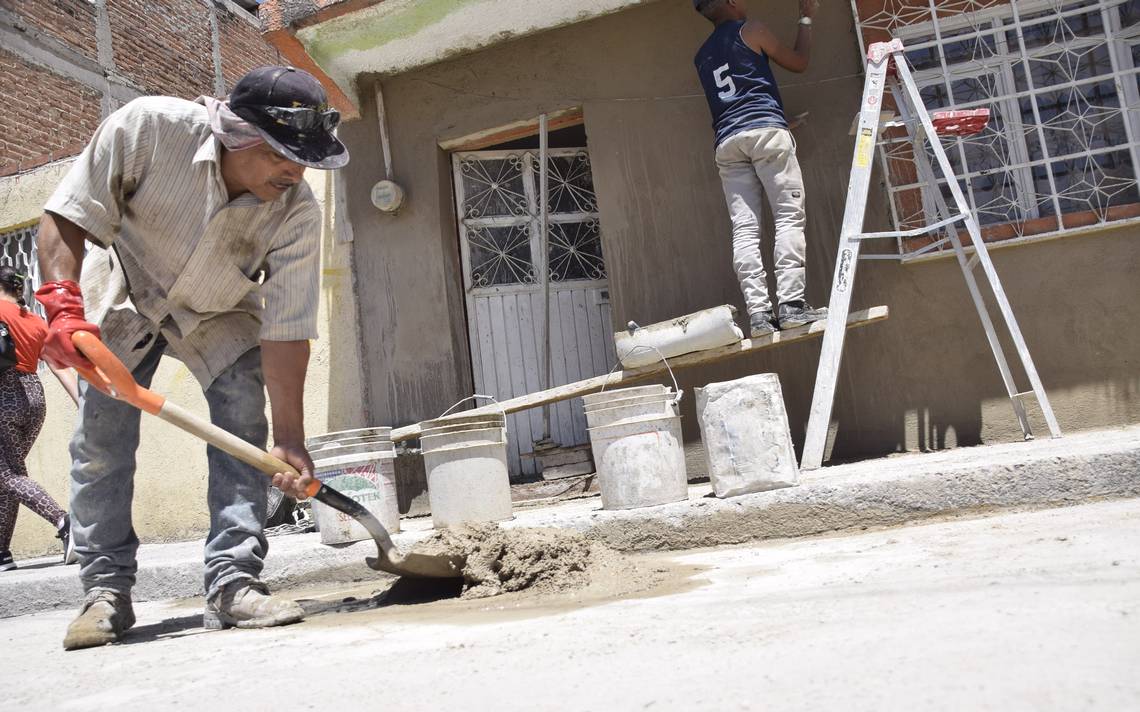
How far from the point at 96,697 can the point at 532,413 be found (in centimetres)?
425

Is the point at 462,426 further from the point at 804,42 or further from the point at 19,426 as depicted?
the point at 19,426

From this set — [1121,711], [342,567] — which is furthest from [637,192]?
[1121,711]

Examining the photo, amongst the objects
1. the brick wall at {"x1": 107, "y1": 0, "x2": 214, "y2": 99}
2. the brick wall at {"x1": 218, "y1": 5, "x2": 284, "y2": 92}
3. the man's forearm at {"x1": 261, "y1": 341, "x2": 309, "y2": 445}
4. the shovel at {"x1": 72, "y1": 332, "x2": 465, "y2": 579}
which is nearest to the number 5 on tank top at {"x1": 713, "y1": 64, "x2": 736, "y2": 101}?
the man's forearm at {"x1": 261, "y1": 341, "x2": 309, "y2": 445}

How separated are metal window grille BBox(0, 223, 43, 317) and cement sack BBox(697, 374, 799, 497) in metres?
5.84

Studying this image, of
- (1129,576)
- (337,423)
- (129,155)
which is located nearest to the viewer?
(1129,576)

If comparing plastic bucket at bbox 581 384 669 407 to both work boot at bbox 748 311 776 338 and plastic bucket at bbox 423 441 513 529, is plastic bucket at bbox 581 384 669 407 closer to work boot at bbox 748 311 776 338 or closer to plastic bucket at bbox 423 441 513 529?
plastic bucket at bbox 423 441 513 529

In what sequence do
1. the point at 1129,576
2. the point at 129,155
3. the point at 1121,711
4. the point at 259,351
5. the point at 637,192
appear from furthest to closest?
the point at 637,192
the point at 259,351
the point at 129,155
the point at 1129,576
the point at 1121,711

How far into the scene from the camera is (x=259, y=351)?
124 inches

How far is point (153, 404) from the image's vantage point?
2652 mm

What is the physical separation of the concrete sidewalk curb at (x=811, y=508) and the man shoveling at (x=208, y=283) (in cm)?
110

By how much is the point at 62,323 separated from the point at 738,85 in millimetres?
3453

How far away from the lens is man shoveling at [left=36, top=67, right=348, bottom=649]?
2.77 m

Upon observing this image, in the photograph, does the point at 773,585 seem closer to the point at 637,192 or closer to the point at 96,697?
the point at 96,697

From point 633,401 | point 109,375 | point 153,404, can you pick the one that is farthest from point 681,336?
point 109,375
